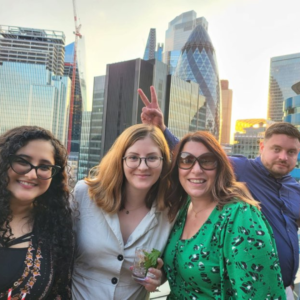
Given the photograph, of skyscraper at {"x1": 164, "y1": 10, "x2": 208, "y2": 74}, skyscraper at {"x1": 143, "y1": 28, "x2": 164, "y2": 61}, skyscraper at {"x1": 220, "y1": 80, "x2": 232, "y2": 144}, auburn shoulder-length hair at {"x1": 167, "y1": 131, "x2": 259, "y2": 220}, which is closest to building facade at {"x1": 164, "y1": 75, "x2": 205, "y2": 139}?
skyscraper at {"x1": 164, "y1": 10, "x2": 208, "y2": 74}

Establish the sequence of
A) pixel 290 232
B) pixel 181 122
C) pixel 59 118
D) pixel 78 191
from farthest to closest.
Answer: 1. pixel 59 118
2. pixel 181 122
3. pixel 290 232
4. pixel 78 191

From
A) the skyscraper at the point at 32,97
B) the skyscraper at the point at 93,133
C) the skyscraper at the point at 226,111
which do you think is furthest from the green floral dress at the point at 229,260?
the skyscraper at the point at 226,111

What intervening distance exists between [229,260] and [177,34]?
134393 millimetres

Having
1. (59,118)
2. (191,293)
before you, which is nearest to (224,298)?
(191,293)

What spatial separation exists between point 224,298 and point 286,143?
1343mm

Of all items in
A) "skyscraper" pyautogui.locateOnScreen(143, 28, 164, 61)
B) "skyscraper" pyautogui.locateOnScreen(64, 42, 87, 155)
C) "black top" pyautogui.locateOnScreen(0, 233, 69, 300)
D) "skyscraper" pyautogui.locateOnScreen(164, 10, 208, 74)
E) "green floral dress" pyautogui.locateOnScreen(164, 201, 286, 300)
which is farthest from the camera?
"skyscraper" pyautogui.locateOnScreen(143, 28, 164, 61)

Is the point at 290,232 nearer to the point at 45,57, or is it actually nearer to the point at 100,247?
the point at 100,247

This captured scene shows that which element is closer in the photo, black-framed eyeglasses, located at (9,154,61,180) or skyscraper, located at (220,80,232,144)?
black-framed eyeglasses, located at (9,154,61,180)

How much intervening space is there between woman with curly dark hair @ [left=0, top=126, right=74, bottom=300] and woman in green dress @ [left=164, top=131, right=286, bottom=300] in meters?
0.64

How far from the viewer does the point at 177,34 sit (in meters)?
124

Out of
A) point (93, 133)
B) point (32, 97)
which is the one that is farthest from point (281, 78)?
point (32, 97)

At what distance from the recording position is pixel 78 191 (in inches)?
72.5

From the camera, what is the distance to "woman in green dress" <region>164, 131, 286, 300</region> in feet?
4.00

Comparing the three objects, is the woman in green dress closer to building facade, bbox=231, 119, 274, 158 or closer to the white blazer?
the white blazer
